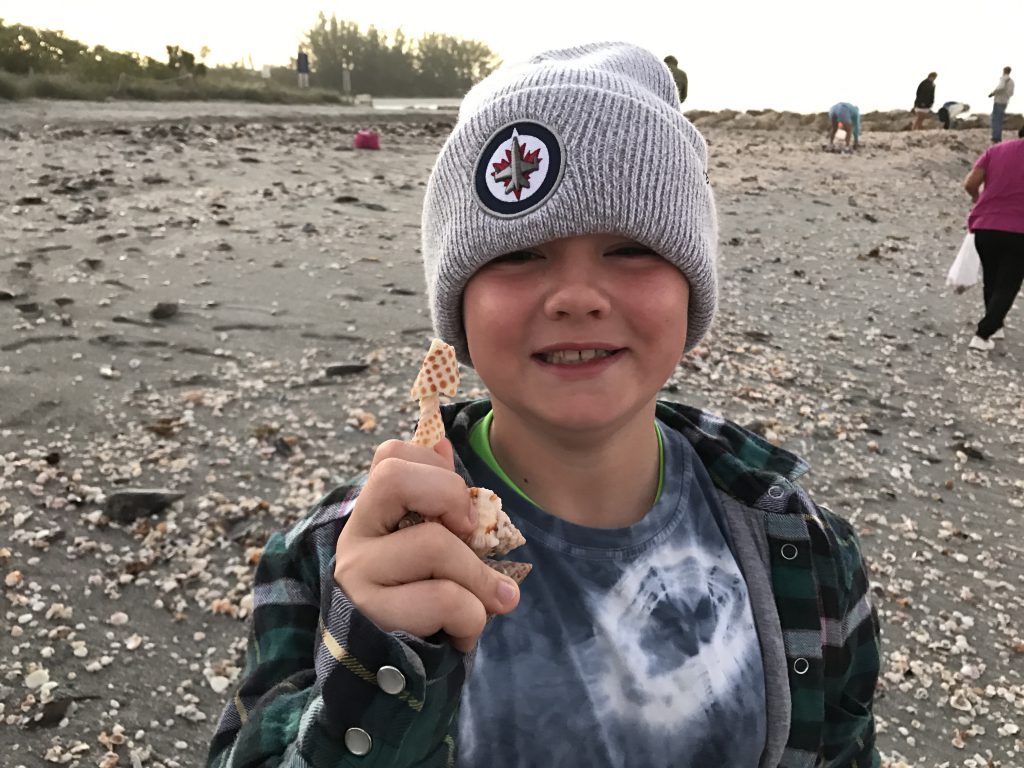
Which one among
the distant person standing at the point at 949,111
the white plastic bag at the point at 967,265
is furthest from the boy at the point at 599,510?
the distant person standing at the point at 949,111

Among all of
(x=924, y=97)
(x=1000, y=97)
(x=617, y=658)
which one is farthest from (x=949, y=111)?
(x=617, y=658)

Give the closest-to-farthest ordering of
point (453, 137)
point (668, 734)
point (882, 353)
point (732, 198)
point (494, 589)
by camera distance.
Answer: point (494, 589), point (668, 734), point (453, 137), point (882, 353), point (732, 198)

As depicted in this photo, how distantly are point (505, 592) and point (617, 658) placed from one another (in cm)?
52

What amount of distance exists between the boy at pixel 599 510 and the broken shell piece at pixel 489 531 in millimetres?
93

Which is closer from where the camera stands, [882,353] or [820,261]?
[882,353]

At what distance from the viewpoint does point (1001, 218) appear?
7.88m

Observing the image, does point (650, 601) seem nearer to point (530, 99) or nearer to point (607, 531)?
point (607, 531)

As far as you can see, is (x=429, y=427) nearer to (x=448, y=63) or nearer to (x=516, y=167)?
(x=516, y=167)

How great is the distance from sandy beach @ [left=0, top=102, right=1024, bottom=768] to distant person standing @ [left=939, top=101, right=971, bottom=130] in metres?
22.4

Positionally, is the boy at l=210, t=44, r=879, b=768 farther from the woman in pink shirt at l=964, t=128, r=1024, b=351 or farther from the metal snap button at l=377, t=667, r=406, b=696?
the woman in pink shirt at l=964, t=128, r=1024, b=351

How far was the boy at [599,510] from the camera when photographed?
1615 millimetres

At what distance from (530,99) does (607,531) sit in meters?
0.96

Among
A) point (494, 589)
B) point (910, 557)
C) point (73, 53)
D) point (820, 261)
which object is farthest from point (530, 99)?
point (73, 53)

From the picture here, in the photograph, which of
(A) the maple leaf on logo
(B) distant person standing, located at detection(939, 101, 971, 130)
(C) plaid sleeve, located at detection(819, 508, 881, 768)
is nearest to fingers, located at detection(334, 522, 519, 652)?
(A) the maple leaf on logo
